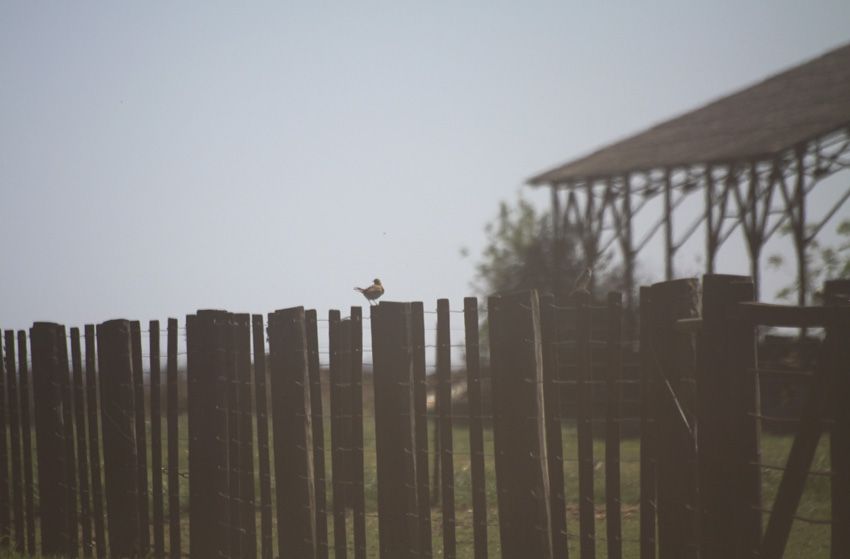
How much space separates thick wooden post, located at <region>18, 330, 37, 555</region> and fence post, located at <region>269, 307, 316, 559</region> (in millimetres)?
3497

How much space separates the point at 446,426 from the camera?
5.63 m

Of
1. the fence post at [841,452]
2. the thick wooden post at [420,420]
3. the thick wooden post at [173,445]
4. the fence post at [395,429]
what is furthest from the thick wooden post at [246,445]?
the fence post at [841,452]

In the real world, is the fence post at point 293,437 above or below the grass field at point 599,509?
above

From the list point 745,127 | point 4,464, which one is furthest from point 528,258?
point 4,464

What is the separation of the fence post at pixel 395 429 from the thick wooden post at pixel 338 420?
344 mm

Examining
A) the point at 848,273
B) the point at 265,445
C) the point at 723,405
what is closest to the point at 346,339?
the point at 265,445

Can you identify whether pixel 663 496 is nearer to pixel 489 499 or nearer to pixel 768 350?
pixel 489 499

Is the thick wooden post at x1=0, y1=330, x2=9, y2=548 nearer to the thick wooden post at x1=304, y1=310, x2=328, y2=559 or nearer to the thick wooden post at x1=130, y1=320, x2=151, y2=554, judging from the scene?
the thick wooden post at x1=130, y1=320, x2=151, y2=554

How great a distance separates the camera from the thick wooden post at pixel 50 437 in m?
8.39

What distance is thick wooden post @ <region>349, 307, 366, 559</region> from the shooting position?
600 centimetres

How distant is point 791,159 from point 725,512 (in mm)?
14159

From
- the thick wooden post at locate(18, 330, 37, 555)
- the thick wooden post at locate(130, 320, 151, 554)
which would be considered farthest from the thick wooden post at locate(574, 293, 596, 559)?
the thick wooden post at locate(18, 330, 37, 555)

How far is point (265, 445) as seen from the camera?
6738mm

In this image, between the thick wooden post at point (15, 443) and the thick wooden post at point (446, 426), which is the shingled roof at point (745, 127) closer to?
the thick wooden post at point (446, 426)
